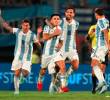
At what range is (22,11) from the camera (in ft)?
94.6

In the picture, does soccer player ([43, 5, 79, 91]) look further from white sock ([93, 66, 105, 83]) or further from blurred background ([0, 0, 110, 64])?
blurred background ([0, 0, 110, 64])

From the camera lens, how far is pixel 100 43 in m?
20.8

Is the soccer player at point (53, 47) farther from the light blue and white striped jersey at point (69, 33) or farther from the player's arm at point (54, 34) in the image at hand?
the light blue and white striped jersey at point (69, 33)

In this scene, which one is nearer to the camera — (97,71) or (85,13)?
(97,71)

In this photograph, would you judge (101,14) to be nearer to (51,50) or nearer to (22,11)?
(51,50)

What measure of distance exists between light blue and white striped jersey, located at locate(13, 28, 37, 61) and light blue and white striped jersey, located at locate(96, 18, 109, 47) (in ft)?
9.48

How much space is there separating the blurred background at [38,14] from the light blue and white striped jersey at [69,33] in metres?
4.80

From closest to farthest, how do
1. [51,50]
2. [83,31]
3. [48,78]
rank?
[51,50] → [48,78] → [83,31]

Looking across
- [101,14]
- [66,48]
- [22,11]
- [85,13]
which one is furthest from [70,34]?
[85,13]

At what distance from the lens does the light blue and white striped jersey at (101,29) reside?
67.2 ft

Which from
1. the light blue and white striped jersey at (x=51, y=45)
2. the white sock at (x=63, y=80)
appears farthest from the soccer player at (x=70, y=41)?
the white sock at (x=63, y=80)

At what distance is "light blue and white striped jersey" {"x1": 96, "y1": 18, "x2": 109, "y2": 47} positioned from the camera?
20469 millimetres

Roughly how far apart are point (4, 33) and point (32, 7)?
4.41 feet

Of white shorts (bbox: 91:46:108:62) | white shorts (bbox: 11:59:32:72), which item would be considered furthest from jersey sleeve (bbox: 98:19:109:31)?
white shorts (bbox: 11:59:32:72)
